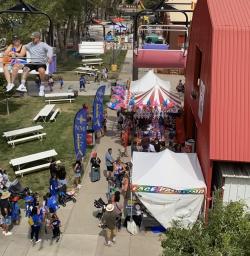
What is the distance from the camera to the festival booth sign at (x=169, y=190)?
45.9 feet

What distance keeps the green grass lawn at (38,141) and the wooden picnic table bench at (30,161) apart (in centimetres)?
24

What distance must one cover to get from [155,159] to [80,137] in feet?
14.5

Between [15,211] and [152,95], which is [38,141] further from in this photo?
[15,211]

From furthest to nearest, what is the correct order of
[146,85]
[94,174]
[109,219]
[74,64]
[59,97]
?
[74,64], [59,97], [146,85], [94,174], [109,219]

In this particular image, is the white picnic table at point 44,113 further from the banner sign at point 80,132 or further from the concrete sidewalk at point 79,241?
the concrete sidewalk at point 79,241

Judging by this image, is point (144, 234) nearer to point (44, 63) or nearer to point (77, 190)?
point (77, 190)

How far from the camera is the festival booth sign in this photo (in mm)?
13984

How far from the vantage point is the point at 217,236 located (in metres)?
8.55

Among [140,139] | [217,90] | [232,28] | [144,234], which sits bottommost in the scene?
[144,234]

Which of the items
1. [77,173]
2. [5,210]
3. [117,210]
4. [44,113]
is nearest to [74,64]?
[44,113]

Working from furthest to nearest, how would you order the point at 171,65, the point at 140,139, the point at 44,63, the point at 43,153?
the point at 171,65 → the point at 140,139 → the point at 43,153 → the point at 44,63

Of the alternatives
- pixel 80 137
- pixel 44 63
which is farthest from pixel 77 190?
pixel 44 63

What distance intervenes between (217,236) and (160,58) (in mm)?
15278

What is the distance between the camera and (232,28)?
45.6 ft
